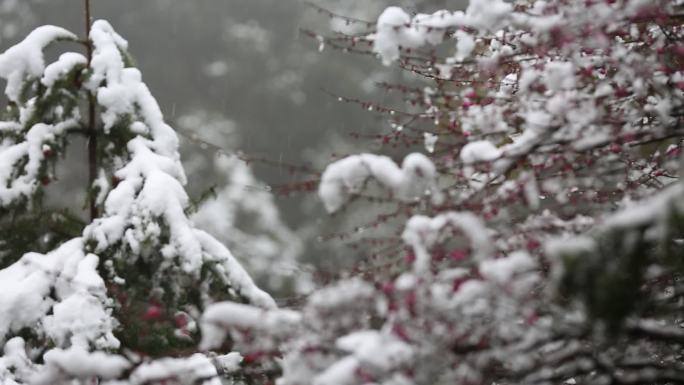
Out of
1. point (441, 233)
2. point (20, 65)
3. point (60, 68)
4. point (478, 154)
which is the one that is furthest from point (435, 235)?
point (20, 65)

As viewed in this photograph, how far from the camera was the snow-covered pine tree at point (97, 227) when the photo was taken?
3.85 meters

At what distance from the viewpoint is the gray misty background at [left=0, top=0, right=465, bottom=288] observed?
77.4 feet

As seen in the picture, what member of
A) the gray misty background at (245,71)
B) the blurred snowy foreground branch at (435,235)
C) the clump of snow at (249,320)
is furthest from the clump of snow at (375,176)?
the gray misty background at (245,71)

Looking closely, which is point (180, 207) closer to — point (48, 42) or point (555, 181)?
point (48, 42)

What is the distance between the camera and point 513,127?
2.98 meters

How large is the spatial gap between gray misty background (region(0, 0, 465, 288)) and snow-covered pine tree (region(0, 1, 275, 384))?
1726 cm

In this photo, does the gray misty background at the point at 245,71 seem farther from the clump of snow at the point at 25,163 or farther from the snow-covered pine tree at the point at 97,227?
the clump of snow at the point at 25,163

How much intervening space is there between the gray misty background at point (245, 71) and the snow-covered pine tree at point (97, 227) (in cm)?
1726

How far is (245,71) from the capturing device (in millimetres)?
26844

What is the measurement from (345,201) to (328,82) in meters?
22.8

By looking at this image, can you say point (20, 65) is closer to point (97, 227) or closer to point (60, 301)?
point (97, 227)

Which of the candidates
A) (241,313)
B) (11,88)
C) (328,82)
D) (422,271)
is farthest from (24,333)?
(328,82)

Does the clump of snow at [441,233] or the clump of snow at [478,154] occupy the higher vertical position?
the clump of snow at [478,154]

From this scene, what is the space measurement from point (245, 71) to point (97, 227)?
920 inches
